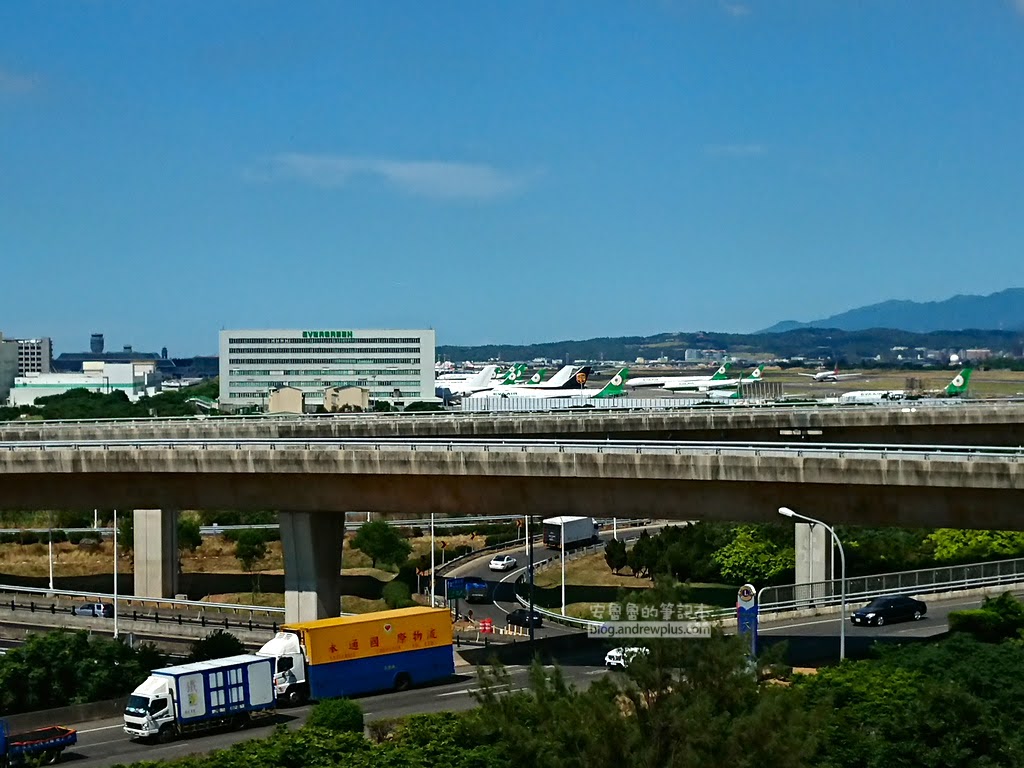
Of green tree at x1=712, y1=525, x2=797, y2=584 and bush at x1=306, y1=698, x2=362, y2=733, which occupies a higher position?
bush at x1=306, y1=698, x2=362, y2=733

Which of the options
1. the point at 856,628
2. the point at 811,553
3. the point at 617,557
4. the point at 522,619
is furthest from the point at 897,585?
the point at 617,557

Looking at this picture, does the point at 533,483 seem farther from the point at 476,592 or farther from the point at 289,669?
the point at 476,592

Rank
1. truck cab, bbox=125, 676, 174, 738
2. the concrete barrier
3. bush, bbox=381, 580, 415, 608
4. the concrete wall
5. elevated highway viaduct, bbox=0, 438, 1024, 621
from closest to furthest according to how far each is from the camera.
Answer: truck cab, bbox=125, 676, 174, 738, the concrete barrier, the concrete wall, elevated highway viaduct, bbox=0, 438, 1024, 621, bush, bbox=381, 580, 415, 608

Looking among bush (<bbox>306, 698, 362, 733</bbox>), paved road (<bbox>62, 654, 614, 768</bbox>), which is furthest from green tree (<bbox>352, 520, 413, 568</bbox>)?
bush (<bbox>306, 698, 362, 733</bbox>)

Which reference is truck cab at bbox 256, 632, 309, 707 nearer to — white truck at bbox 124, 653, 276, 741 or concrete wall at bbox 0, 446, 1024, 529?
white truck at bbox 124, 653, 276, 741

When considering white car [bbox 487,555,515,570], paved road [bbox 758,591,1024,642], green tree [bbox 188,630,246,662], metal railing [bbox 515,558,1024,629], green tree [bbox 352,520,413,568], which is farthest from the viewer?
green tree [bbox 352,520,413,568]

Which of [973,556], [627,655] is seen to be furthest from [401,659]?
[973,556]
